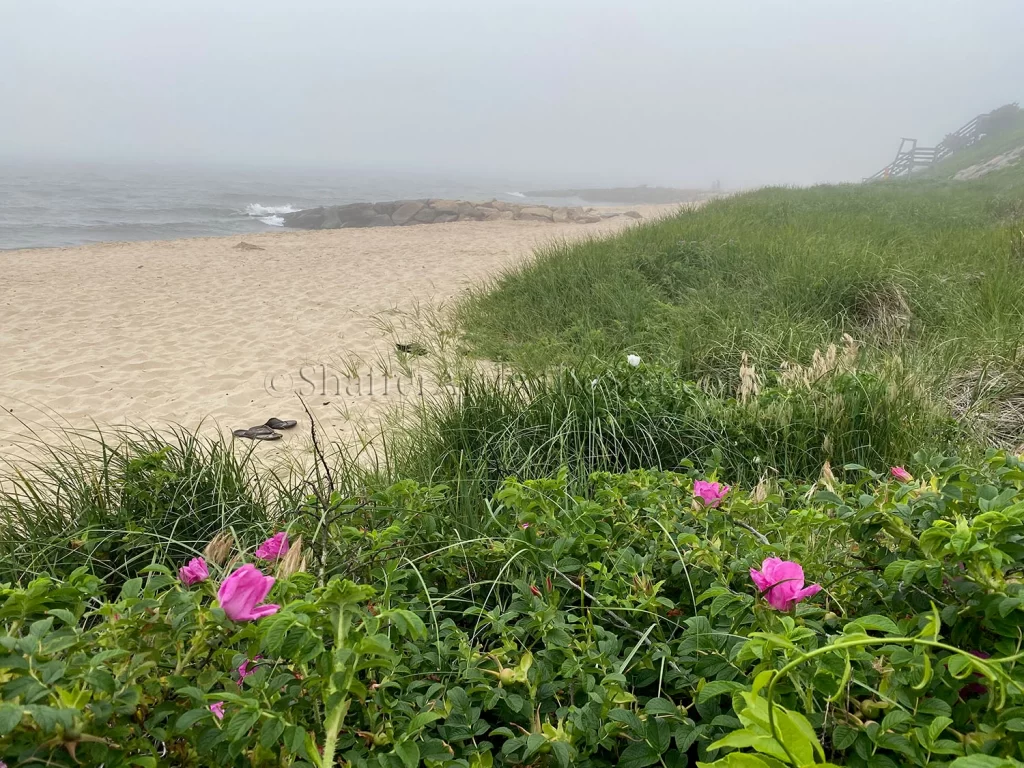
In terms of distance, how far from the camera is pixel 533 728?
939mm

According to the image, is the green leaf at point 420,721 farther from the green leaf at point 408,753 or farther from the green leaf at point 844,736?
the green leaf at point 844,736

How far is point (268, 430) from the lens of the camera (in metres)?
4.28

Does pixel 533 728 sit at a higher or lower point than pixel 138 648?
lower

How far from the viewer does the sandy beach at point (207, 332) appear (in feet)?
16.0

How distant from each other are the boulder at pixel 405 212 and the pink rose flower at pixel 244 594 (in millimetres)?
31239

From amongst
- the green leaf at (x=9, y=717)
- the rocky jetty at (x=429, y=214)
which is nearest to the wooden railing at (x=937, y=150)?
the rocky jetty at (x=429, y=214)

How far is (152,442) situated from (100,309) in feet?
22.3

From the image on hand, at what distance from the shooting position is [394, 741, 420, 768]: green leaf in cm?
81

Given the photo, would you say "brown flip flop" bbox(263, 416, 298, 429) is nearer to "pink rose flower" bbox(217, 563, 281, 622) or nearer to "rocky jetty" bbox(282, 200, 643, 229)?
"pink rose flower" bbox(217, 563, 281, 622)

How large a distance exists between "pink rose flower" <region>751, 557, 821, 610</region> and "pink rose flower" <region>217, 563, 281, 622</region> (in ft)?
2.67

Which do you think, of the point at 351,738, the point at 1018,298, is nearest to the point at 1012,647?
the point at 351,738

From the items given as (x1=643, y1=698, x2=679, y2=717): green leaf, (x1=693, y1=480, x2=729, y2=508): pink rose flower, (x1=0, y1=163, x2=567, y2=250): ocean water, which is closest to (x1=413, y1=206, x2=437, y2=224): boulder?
(x1=0, y1=163, x2=567, y2=250): ocean water

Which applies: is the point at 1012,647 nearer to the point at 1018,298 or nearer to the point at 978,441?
the point at 978,441

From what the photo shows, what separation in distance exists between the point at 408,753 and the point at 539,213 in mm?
28209
